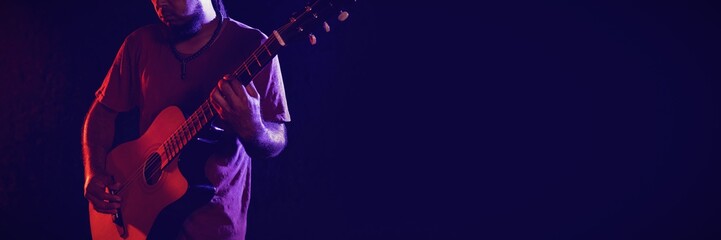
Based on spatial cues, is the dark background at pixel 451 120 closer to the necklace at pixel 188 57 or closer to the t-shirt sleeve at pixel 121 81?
the t-shirt sleeve at pixel 121 81

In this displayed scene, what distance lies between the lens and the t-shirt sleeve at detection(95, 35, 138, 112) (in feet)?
6.05

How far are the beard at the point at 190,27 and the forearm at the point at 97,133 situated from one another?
17.3 inches

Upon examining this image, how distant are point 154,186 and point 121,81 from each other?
0.51 metres

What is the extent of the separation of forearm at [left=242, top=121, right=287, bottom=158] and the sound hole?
1.16ft

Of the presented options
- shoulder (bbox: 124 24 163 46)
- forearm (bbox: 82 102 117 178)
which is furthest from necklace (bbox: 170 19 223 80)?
forearm (bbox: 82 102 117 178)

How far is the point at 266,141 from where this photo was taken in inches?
58.7

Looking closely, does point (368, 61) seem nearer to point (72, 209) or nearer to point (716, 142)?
point (72, 209)

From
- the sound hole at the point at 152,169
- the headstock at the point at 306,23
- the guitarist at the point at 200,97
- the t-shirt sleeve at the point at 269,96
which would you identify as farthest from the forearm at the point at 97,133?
the headstock at the point at 306,23

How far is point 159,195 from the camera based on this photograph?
1551 mm

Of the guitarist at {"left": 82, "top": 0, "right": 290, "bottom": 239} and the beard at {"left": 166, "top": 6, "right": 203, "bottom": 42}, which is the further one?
the beard at {"left": 166, "top": 6, "right": 203, "bottom": 42}

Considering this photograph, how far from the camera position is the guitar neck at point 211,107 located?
55.6 inches

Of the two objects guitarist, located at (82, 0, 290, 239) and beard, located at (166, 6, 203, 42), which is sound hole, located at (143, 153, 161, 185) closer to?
guitarist, located at (82, 0, 290, 239)

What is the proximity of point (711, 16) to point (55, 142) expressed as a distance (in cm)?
310

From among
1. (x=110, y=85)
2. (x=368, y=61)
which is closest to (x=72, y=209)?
(x=110, y=85)
